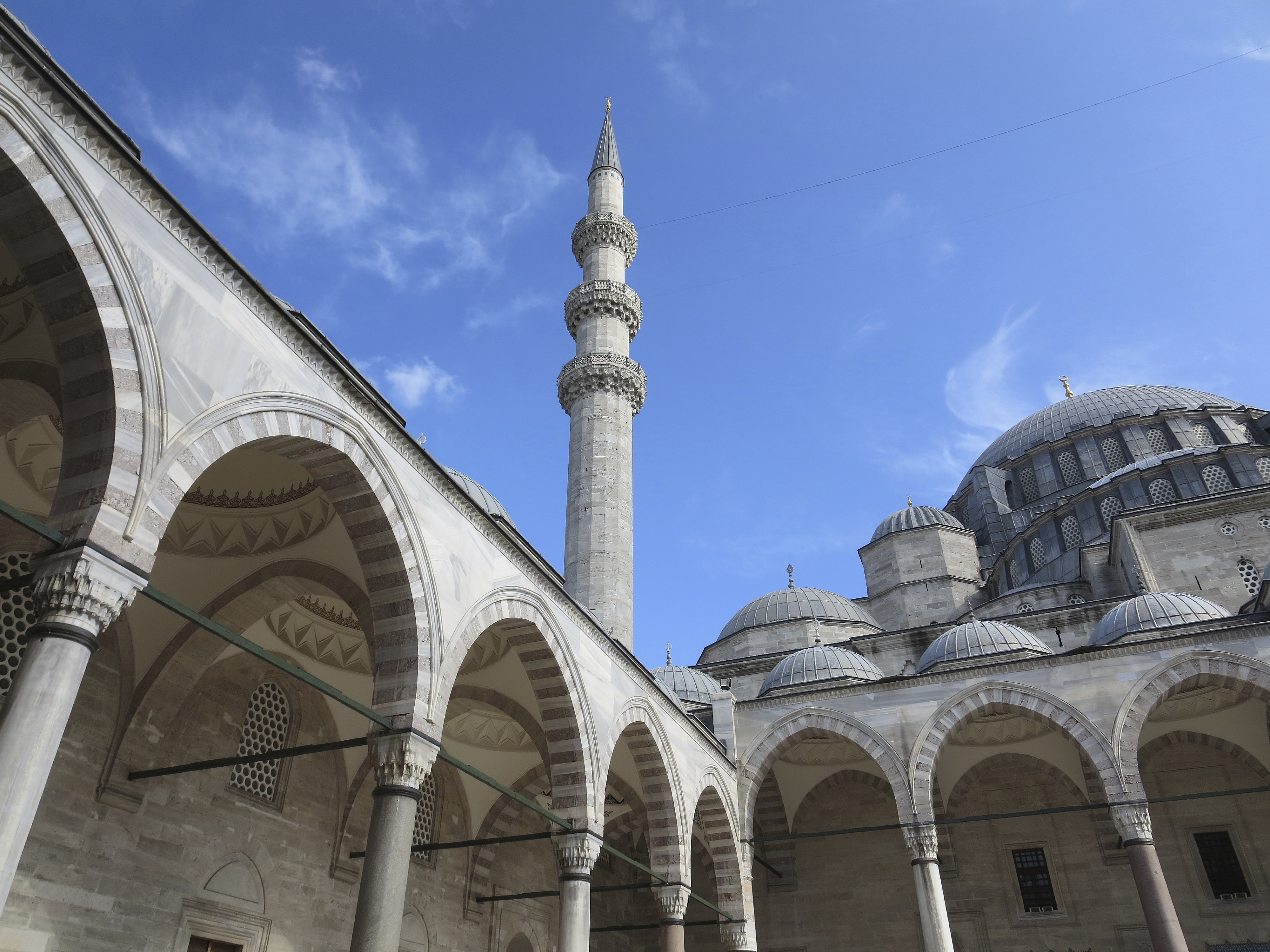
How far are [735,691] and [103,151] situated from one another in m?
16.4

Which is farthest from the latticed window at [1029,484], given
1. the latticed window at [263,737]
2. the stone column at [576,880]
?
the latticed window at [263,737]

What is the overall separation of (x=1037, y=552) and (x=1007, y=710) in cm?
1002

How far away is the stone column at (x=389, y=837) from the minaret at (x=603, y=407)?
24.8 feet

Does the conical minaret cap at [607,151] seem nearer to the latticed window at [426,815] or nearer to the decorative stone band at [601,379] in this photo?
the decorative stone band at [601,379]

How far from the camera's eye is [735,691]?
1912 cm

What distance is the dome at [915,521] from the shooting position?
2219cm

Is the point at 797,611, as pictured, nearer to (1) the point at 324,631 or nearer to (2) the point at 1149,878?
(2) the point at 1149,878

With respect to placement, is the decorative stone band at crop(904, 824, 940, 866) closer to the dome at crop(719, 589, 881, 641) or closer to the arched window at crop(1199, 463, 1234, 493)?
the dome at crop(719, 589, 881, 641)

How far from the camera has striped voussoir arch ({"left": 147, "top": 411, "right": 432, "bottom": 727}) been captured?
21.0ft

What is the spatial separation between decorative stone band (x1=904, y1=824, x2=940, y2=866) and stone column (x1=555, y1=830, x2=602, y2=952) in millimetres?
5256

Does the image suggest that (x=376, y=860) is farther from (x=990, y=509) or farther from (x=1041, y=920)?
(x=990, y=509)

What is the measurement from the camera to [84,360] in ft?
15.0

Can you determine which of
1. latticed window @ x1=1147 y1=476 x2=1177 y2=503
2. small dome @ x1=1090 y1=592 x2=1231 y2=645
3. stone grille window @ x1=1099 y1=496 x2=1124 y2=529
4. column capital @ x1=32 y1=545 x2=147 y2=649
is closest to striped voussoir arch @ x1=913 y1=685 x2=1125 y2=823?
small dome @ x1=1090 y1=592 x2=1231 y2=645

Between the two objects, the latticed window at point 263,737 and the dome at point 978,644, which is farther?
the dome at point 978,644
